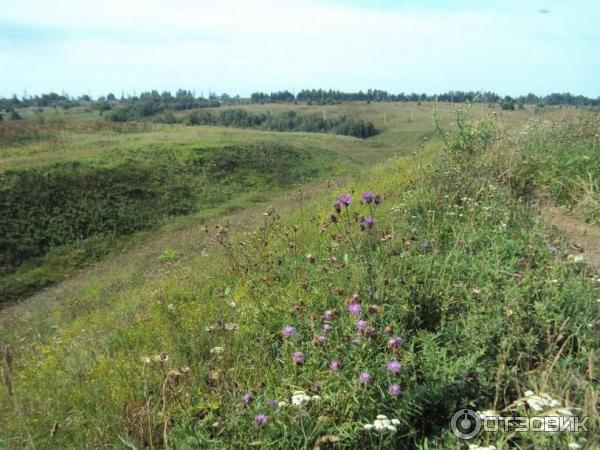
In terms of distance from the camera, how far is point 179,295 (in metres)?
6.14

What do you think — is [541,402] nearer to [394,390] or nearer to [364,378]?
[394,390]

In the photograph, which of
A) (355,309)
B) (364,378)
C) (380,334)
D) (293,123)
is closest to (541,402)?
(364,378)

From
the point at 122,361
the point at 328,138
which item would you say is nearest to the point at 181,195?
the point at 122,361

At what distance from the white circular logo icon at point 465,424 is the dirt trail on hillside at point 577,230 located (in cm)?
223

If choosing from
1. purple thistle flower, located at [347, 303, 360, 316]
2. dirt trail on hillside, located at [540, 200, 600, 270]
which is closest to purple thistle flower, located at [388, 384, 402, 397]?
purple thistle flower, located at [347, 303, 360, 316]

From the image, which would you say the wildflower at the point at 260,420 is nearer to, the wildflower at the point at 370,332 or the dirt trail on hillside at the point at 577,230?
the wildflower at the point at 370,332

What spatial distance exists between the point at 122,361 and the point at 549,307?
3.55 meters

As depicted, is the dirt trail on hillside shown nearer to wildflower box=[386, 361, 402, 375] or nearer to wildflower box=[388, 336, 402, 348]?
wildflower box=[388, 336, 402, 348]

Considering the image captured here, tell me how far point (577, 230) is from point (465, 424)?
365 centimetres

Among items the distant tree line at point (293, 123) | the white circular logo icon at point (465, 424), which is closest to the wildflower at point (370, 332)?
the white circular logo icon at point (465, 424)

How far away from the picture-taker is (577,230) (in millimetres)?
5152

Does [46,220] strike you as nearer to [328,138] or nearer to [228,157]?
[228,157]

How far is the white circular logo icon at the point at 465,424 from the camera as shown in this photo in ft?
7.80
